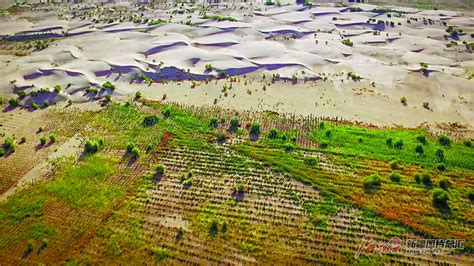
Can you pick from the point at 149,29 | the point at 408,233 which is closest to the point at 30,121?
the point at 149,29

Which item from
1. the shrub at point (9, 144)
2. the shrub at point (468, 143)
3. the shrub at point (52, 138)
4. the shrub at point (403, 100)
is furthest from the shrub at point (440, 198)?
the shrub at point (9, 144)

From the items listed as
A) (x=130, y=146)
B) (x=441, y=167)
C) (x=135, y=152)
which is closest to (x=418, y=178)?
(x=441, y=167)

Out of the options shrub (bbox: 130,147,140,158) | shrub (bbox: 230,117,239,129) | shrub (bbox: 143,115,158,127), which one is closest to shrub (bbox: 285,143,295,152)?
shrub (bbox: 230,117,239,129)

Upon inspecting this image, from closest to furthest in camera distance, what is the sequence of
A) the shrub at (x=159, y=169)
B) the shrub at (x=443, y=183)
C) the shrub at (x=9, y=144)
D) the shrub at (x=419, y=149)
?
the shrub at (x=443, y=183), the shrub at (x=159, y=169), the shrub at (x=419, y=149), the shrub at (x=9, y=144)

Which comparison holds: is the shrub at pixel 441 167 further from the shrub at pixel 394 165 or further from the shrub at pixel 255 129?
the shrub at pixel 255 129

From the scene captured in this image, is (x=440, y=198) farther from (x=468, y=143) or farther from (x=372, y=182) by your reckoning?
(x=468, y=143)

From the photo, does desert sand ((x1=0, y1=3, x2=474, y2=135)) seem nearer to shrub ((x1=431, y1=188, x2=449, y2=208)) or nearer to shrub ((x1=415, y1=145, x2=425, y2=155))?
shrub ((x1=415, y1=145, x2=425, y2=155))
